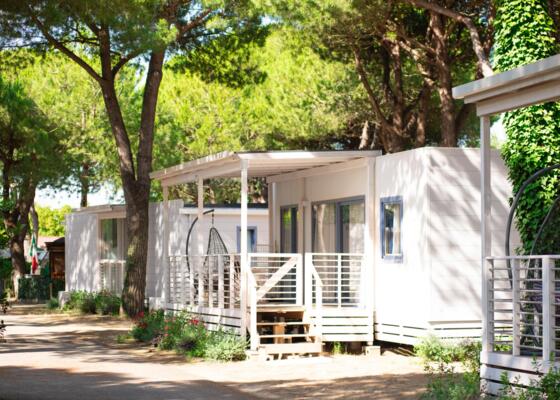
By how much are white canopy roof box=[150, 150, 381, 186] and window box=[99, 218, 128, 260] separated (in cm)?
832

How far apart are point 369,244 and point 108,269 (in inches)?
526

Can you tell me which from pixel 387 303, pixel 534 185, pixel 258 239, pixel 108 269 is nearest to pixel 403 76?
pixel 258 239

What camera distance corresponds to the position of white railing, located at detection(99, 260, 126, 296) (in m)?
27.4

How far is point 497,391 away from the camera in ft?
33.3

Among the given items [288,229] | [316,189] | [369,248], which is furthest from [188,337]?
[288,229]

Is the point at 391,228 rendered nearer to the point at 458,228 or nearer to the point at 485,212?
the point at 458,228

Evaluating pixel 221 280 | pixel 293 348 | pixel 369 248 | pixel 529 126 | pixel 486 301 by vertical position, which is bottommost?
pixel 293 348

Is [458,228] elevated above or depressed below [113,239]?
below

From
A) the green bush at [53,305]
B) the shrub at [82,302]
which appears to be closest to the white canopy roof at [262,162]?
the shrub at [82,302]

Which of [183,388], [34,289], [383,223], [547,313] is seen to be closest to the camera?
[547,313]

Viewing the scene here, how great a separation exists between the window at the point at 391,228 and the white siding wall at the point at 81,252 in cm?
1460

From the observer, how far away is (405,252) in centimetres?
1545

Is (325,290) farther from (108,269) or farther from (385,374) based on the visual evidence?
(108,269)

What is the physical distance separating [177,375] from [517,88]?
6.13 metres
